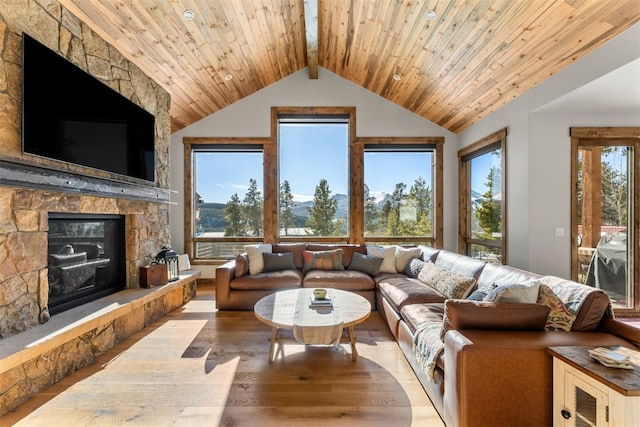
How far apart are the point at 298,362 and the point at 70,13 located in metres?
3.67

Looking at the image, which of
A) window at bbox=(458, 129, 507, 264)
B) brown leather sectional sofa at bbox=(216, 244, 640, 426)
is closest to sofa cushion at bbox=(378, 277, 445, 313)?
brown leather sectional sofa at bbox=(216, 244, 640, 426)

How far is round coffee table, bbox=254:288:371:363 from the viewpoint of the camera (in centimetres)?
235

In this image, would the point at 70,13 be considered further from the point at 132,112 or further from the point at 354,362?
the point at 354,362

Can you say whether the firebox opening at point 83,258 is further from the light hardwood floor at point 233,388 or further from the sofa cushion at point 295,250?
the sofa cushion at point 295,250

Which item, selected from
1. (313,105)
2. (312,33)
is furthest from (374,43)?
(313,105)

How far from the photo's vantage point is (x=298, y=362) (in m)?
2.53

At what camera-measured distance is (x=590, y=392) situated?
4.34 feet

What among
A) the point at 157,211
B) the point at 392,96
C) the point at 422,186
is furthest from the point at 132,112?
the point at 422,186

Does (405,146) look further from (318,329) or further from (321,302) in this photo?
(318,329)

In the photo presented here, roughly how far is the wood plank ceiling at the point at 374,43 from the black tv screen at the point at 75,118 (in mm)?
618

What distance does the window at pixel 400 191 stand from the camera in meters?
5.45

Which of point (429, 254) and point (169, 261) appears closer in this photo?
point (169, 261)

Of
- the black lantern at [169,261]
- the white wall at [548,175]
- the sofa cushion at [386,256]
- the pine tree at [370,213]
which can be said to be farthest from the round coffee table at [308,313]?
the pine tree at [370,213]

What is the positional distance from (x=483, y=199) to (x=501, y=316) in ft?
10.9
